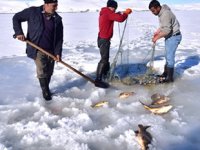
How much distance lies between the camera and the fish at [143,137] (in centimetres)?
396

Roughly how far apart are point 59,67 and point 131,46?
13.5ft

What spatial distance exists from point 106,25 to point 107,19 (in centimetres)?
14

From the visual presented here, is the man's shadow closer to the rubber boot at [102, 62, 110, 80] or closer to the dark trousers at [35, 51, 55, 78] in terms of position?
the rubber boot at [102, 62, 110, 80]

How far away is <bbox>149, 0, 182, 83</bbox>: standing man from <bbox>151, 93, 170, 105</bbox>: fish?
102cm

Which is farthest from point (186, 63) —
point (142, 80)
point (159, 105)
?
point (159, 105)

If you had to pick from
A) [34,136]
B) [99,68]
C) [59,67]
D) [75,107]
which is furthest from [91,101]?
[59,67]

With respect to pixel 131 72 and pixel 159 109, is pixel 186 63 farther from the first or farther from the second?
pixel 159 109

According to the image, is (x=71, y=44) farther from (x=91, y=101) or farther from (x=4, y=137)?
(x=4, y=137)

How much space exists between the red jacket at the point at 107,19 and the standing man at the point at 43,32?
3.57ft

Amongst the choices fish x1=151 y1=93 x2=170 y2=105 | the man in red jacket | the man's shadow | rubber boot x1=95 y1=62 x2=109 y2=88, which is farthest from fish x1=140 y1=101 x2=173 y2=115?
the man's shadow

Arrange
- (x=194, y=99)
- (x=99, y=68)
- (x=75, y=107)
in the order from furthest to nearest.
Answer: (x=99, y=68)
(x=194, y=99)
(x=75, y=107)

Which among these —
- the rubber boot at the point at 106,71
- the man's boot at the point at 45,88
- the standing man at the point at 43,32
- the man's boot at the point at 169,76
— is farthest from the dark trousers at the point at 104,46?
the man's boot at the point at 45,88

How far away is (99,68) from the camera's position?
6.78 metres

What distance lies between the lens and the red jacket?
6.15 metres
